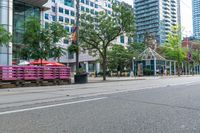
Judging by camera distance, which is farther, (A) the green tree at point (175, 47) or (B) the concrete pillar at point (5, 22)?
(A) the green tree at point (175, 47)

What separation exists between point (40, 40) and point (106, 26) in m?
9.71

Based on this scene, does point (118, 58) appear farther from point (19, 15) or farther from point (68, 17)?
point (68, 17)

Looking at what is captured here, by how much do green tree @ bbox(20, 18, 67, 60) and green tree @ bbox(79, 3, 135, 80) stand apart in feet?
21.8

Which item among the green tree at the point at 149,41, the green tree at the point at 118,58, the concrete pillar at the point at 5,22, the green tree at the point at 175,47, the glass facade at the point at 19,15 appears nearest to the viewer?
the concrete pillar at the point at 5,22

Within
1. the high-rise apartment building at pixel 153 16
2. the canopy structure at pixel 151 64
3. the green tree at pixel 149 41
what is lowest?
the canopy structure at pixel 151 64

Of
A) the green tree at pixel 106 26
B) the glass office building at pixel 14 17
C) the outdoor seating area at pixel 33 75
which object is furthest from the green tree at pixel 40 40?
the green tree at pixel 106 26

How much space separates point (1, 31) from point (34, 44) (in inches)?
Answer: 187

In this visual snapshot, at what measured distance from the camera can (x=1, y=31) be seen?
25188mm

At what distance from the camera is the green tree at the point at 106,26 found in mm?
37094

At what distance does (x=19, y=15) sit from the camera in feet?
139

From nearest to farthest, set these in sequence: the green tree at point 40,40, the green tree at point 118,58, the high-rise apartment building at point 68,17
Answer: the green tree at point 40,40 < the green tree at point 118,58 < the high-rise apartment building at point 68,17

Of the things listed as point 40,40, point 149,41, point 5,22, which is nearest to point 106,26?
point 40,40

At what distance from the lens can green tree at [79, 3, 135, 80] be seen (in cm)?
3709

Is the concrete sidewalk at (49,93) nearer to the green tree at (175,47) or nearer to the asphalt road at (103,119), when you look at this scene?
the asphalt road at (103,119)
